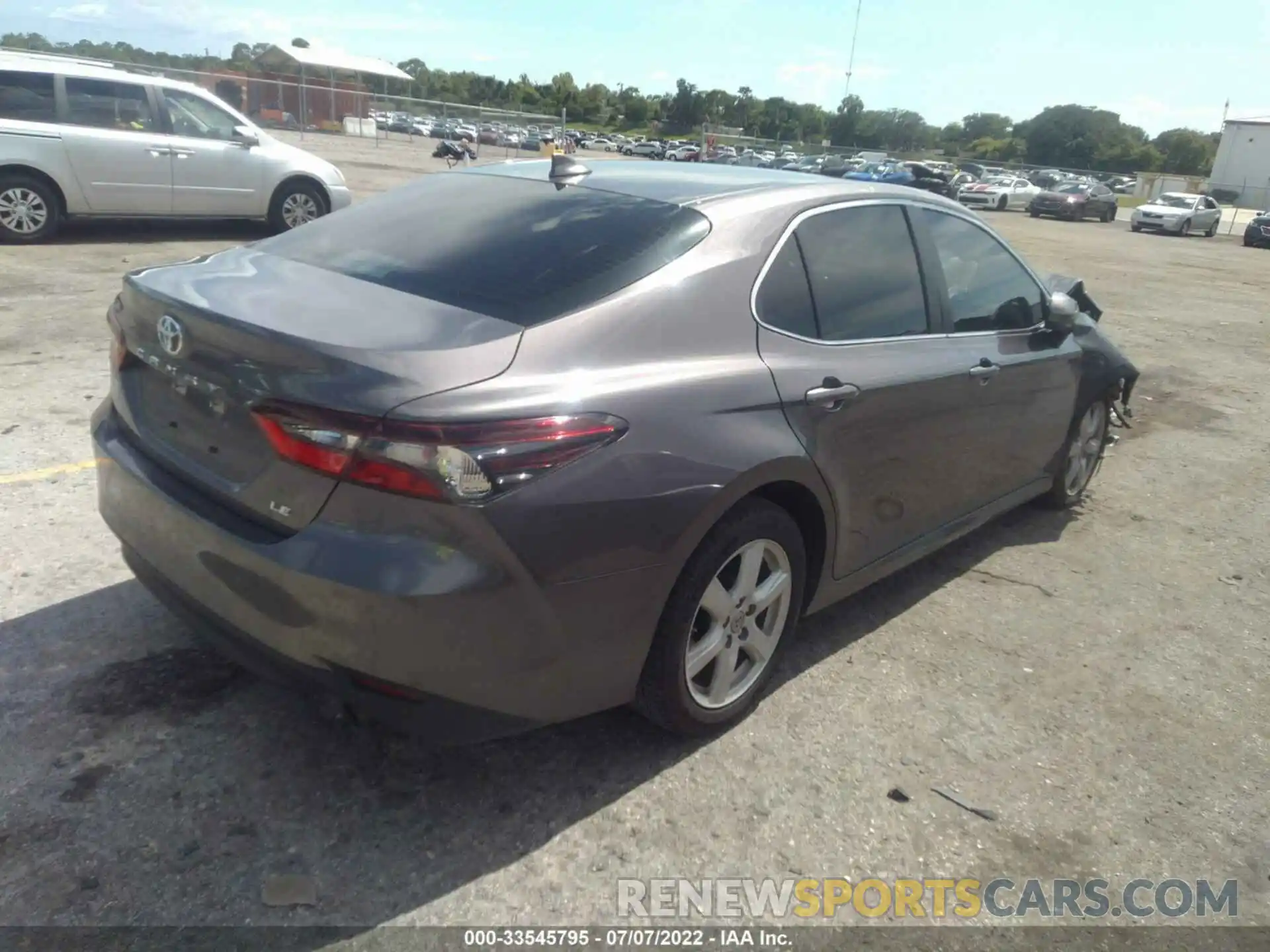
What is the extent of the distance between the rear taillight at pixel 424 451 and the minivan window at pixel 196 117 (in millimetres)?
10348

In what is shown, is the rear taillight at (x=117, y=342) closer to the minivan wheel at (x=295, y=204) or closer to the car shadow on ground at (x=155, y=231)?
the car shadow on ground at (x=155, y=231)

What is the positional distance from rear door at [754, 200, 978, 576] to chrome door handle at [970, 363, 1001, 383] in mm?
79

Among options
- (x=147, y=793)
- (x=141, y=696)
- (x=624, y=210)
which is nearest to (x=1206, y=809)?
(x=624, y=210)

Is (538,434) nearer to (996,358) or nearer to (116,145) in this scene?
(996,358)

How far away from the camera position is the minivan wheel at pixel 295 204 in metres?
12.0

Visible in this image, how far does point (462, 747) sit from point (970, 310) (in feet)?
8.68

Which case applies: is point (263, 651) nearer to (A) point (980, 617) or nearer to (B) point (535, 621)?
(B) point (535, 621)

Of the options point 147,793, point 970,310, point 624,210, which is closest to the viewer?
point 147,793

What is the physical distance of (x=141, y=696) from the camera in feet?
9.97

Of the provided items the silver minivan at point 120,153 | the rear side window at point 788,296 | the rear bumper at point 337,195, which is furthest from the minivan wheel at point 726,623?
the rear bumper at point 337,195

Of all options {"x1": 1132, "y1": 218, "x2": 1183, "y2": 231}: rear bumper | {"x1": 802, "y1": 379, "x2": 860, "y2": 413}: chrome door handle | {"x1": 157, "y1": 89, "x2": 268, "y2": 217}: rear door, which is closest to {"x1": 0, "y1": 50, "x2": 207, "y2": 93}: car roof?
{"x1": 157, "y1": 89, "x2": 268, "y2": 217}: rear door

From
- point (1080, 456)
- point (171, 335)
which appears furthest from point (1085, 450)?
point (171, 335)

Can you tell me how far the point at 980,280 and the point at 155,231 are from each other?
Result: 10.9 meters

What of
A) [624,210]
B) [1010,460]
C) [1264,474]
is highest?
Result: [624,210]
